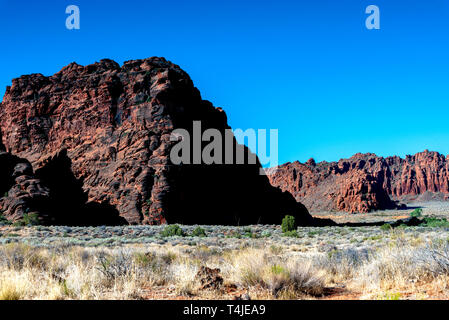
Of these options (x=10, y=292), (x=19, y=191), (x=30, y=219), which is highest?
(x=19, y=191)

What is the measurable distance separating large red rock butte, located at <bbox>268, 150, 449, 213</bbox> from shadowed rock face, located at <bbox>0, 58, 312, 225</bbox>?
57.8 metres

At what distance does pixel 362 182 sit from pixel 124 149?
312 ft

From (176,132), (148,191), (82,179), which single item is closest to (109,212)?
(148,191)

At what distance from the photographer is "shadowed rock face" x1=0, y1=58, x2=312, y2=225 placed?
45125 millimetres

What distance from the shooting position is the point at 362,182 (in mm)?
120562

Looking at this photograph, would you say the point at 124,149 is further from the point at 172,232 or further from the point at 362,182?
the point at 362,182

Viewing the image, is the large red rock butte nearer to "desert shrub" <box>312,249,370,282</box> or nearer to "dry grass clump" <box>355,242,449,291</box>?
"desert shrub" <box>312,249,370,282</box>

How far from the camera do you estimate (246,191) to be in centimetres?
6025

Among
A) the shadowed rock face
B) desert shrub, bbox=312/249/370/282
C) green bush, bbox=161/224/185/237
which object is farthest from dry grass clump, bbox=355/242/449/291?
the shadowed rock face

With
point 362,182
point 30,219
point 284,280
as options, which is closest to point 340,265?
point 284,280

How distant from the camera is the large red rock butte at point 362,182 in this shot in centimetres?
11844

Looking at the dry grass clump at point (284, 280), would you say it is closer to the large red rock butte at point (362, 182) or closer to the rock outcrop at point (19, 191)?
the rock outcrop at point (19, 191)

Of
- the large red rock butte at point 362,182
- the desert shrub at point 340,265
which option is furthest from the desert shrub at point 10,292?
the large red rock butte at point 362,182

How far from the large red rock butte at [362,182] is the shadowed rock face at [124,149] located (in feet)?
190
